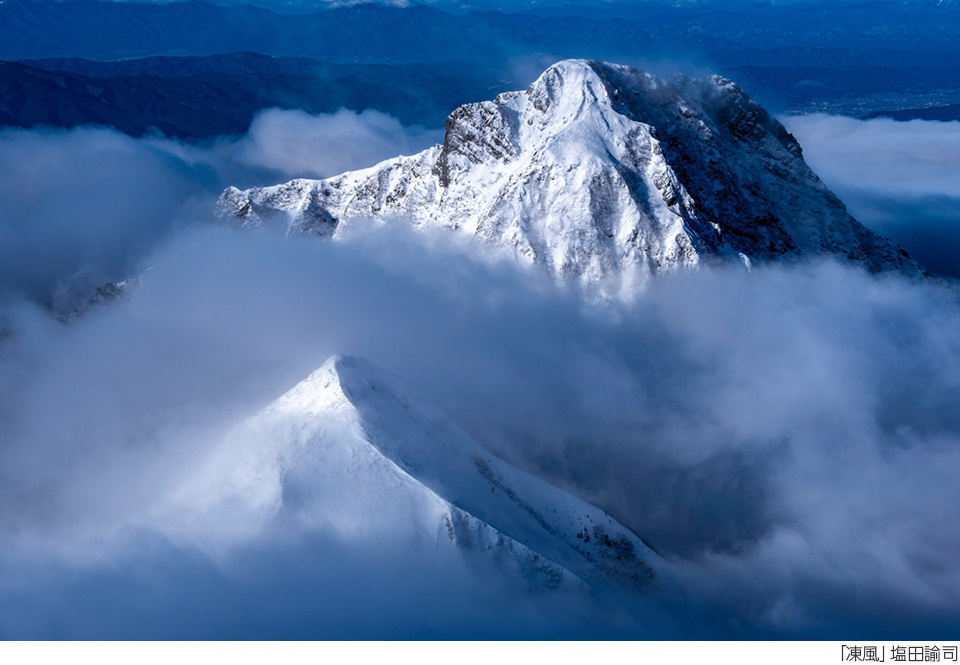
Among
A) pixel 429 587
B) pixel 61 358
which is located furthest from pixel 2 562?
pixel 61 358

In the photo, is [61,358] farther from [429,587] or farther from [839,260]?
[839,260]

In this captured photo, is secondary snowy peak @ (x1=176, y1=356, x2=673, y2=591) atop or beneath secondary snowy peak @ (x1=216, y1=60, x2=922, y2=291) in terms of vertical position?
beneath

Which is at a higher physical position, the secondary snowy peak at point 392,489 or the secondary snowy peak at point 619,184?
the secondary snowy peak at point 619,184

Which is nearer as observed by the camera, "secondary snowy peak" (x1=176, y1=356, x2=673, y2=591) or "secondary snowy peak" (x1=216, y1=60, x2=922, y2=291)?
"secondary snowy peak" (x1=176, y1=356, x2=673, y2=591)

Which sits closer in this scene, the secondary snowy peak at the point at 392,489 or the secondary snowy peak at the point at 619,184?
the secondary snowy peak at the point at 392,489
